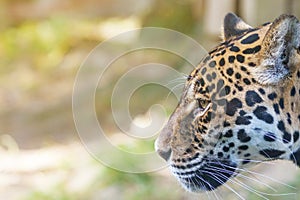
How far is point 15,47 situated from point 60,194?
479 cm

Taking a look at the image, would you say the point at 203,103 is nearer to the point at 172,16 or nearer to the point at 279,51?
the point at 279,51

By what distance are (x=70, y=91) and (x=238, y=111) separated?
252 inches

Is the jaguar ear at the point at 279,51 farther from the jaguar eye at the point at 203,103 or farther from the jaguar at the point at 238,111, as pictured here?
the jaguar eye at the point at 203,103

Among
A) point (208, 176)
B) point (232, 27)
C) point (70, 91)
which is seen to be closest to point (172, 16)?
point (70, 91)

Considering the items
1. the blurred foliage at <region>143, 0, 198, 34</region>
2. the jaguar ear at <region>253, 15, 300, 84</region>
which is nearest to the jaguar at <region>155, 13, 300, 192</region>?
the jaguar ear at <region>253, 15, 300, 84</region>

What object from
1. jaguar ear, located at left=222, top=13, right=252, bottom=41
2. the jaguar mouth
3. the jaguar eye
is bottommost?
the jaguar mouth

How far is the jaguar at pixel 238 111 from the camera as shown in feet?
10.5

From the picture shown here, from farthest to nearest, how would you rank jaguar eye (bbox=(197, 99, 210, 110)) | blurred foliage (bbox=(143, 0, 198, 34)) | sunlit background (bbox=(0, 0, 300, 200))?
blurred foliage (bbox=(143, 0, 198, 34)) → sunlit background (bbox=(0, 0, 300, 200)) → jaguar eye (bbox=(197, 99, 210, 110))

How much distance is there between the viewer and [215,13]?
298 inches


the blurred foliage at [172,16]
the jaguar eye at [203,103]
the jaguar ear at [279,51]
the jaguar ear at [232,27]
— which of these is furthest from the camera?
the blurred foliage at [172,16]

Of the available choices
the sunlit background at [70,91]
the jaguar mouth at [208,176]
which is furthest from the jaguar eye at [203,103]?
the sunlit background at [70,91]

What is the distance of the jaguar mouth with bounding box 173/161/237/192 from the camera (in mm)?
3457

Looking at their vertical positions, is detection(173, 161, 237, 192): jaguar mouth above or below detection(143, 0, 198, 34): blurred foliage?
above

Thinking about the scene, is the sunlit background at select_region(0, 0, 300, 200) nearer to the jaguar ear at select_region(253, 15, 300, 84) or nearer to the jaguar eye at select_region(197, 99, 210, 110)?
the jaguar eye at select_region(197, 99, 210, 110)
